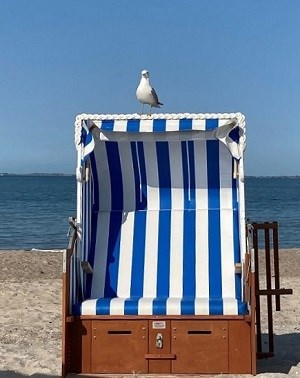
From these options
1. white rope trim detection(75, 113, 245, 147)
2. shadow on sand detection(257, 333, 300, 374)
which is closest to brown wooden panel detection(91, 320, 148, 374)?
shadow on sand detection(257, 333, 300, 374)

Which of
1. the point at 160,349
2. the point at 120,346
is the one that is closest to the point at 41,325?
the point at 120,346

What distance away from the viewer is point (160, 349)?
512 centimetres

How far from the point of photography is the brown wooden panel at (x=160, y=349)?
5.09 m

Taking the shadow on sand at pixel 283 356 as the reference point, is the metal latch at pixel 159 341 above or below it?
above

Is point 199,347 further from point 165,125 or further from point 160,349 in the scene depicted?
point 165,125

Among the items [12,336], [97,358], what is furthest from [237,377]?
[12,336]

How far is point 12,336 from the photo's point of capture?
6.86 meters

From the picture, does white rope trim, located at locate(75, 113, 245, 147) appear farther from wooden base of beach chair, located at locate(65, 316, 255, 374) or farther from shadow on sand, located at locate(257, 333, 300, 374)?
shadow on sand, located at locate(257, 333, 300, 374)

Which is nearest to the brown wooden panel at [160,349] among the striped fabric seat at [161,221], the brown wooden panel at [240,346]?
the striped fabric seat at [161,221]

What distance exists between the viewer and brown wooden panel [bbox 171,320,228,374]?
506cm

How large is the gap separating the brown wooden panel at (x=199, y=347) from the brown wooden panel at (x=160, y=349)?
0.13 ft

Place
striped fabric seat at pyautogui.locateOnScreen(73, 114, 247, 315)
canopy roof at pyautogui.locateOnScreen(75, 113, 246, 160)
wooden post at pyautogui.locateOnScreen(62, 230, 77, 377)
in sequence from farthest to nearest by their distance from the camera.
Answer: striped fabric seat at pyautogui.locateOnScreen(73, 114, 247, 315)
canopy roof at pyautogui.locateOnScreen(75, 113, 246, 160)
wooden post at pyautogui.locateOnScreen(62, 230, 77, 377)

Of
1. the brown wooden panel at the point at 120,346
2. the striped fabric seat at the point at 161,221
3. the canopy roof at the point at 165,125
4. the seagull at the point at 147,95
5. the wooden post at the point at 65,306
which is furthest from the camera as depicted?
the seagull at the point at 147,95

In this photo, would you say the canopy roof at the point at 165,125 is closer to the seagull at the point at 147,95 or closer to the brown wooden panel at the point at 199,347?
the seagull at the point at 147,95
